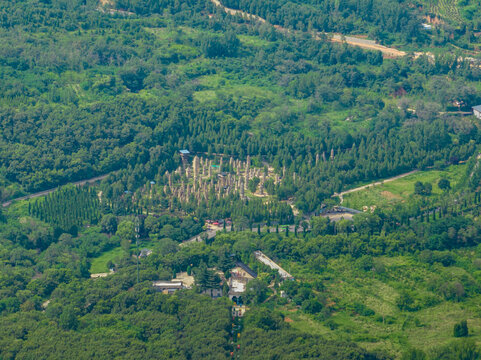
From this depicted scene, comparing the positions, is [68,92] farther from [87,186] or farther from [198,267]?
[198,267]

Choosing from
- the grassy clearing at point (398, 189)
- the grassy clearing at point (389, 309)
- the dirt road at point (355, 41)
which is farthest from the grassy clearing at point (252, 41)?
the grassy clearing at point (389, 309)

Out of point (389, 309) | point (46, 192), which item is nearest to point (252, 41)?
point (46, 192)

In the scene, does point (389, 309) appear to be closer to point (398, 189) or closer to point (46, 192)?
point (398, 189)

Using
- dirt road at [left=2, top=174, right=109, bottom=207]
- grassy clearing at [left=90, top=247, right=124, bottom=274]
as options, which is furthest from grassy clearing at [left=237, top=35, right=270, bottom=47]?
grassy clearing at [left=90, top=247, right=124, bottom=274]

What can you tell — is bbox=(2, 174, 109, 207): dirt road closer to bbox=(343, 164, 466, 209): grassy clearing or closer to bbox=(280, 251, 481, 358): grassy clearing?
bbox=(343, 164, 466, 209): grassy clearing

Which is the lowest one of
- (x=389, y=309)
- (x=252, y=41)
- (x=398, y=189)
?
(x=389, y=309)

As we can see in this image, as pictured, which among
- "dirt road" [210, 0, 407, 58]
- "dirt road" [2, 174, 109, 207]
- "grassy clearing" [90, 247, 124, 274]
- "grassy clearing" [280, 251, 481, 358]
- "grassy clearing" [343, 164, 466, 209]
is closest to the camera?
"grassy clearing" [280, 251, 481, 358]

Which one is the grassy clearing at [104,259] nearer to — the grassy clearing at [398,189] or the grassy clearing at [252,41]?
the grassy clearing at [398,189]
